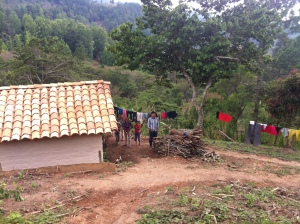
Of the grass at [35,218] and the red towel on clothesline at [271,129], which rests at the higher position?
the red towel on clothesline at [271,129]

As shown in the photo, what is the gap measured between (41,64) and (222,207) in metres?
20.1

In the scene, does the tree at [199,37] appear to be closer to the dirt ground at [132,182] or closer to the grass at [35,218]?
the dirt ground at [132,182]

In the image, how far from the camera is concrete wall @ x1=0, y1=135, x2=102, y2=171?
8.35 meters

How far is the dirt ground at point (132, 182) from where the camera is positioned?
18.7 feet

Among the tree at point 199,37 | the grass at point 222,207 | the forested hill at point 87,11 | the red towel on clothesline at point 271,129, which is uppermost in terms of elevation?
the forested hill at point 87,11

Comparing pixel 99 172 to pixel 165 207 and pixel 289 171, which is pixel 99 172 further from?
pixel 289 171

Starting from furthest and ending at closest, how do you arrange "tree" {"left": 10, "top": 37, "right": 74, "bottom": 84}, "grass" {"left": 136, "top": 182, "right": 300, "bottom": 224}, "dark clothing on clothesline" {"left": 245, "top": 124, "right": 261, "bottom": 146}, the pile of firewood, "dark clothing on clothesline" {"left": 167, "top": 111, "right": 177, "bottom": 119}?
"tree" {"left": 10, "top": 37, "right": 74, "bottom": 84} < "dark clothing on clothesline" {"left": 245, "top": 124, "right": 261, "bottom": 146} < "dark clothing on clothesline" {"left": 167, "top": 111, "right": 177, "bottom": 119} < the pile of firewood < "grass" {"left": 136, "top": 182, "right": 300, "bottom": 224}

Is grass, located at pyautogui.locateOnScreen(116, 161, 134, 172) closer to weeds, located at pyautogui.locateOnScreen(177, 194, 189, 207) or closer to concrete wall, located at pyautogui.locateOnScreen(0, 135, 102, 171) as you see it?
concrete wall, located at pyautogui.locateOnScreen(0, 135, 102, 171)

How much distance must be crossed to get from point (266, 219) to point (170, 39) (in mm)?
7881

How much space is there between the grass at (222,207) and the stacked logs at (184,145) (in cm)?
334

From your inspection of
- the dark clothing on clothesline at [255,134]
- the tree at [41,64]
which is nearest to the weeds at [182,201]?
the dark clothing on clothesline at [255,134]

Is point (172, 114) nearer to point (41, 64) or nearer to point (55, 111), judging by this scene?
point (55, 111)

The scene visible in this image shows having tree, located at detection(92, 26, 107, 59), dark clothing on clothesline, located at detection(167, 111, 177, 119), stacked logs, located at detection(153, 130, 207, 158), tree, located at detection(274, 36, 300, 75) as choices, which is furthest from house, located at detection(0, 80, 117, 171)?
tree, located at detection(92, 26, 107, 59)

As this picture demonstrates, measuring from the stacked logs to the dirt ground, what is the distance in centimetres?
32
